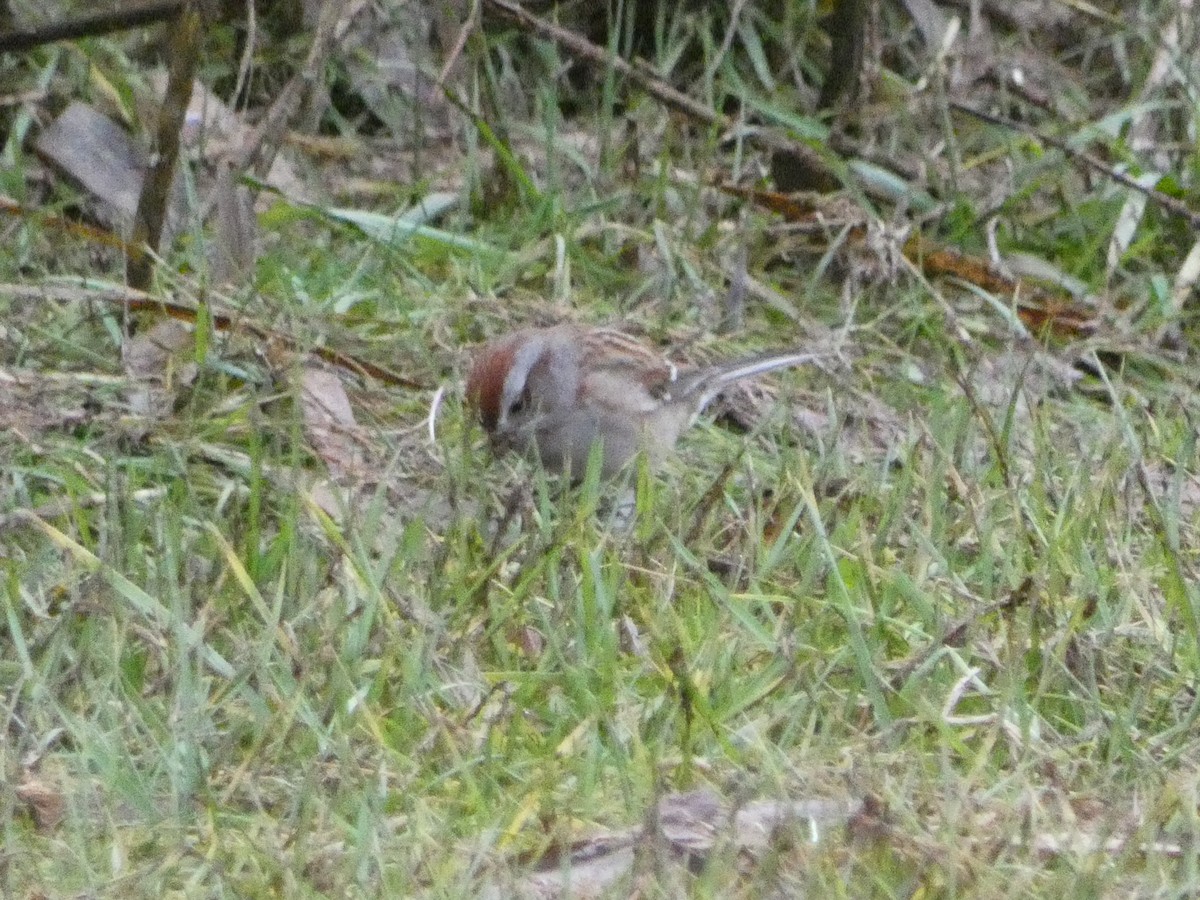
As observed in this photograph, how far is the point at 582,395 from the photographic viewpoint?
442cm

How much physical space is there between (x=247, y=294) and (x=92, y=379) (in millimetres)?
427

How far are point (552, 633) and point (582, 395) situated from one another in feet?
3.79

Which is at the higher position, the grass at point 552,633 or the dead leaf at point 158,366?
the grass at point 552,633

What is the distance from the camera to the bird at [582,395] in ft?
13.9

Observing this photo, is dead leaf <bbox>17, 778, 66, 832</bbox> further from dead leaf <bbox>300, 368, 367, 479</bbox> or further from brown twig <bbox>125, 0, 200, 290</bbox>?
brown twig <bbox>125, 0, 200, 290</bbox>

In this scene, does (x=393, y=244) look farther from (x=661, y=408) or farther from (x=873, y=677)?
(x=873, y=677)

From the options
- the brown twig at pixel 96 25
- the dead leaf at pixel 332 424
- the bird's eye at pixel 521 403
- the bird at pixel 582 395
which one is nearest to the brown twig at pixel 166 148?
the brown twig at pixel 96 25

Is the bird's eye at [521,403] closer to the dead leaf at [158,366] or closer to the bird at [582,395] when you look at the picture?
the bird at [582,395]

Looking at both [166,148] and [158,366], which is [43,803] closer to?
[158,366]

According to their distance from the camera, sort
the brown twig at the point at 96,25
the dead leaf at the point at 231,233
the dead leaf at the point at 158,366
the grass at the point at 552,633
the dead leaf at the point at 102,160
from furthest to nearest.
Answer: the dead leaf at the point at 102,160
the dead leaf at the point at 231,233
the brown twig at the point at 96,25
the dead leaf at the point at 158,366
the grass at the point at 552,633

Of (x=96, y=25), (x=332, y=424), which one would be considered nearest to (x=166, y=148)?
(x=96, y=25)

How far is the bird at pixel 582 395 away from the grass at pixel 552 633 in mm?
96

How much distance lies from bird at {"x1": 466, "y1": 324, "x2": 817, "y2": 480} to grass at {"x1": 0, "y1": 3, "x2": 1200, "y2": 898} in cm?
10

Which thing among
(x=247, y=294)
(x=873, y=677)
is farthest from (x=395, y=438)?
(x=873, y=677)
